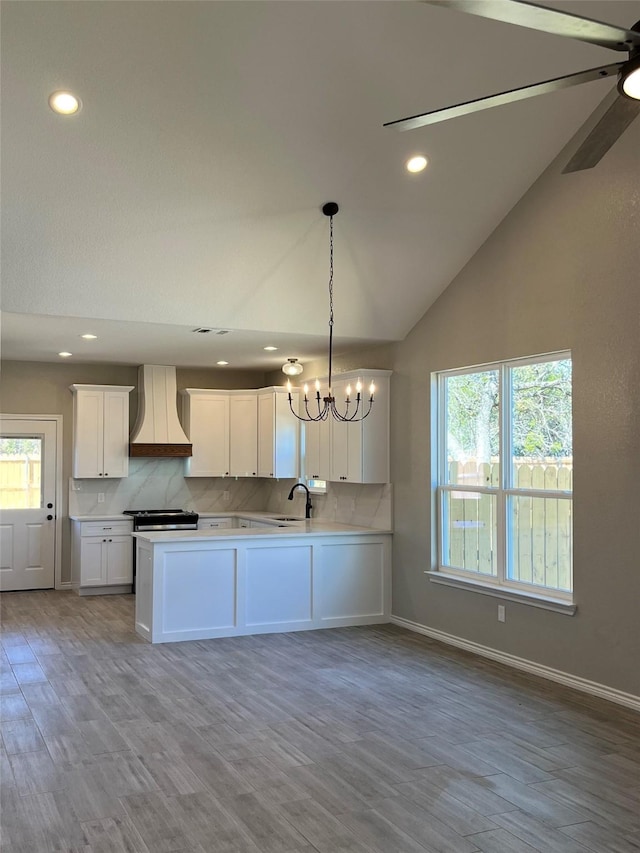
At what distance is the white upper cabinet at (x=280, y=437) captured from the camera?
9547 mm

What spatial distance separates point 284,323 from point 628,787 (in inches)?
177

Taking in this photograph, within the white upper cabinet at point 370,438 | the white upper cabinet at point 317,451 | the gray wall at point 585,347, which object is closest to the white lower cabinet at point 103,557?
the white upper cabinet at point 317,451

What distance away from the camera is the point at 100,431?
9.58 metres

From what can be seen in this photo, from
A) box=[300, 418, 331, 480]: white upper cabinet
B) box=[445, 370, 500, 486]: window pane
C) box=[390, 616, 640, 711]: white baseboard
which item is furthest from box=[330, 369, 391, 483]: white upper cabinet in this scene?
box=[390, 616, 640, 711]: white baseboard

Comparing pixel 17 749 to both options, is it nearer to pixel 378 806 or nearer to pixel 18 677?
pixel 18 677

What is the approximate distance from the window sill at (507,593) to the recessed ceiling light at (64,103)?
4361 millimetres

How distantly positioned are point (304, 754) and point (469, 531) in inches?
115

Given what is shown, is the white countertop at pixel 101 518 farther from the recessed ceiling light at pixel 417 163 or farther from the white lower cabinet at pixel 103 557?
the recessed ceiling light at pixel 417 163

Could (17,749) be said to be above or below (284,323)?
below

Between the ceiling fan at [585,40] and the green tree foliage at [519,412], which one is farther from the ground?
the ceiling fan at [585,40]

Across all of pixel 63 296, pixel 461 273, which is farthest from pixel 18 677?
pixel 461 273

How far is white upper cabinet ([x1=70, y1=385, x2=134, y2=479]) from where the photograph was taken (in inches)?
373

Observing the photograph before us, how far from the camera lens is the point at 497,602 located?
6.25 meters

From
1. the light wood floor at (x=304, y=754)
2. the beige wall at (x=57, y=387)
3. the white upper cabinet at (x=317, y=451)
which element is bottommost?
the light wood floor at (x=304, y=754)
